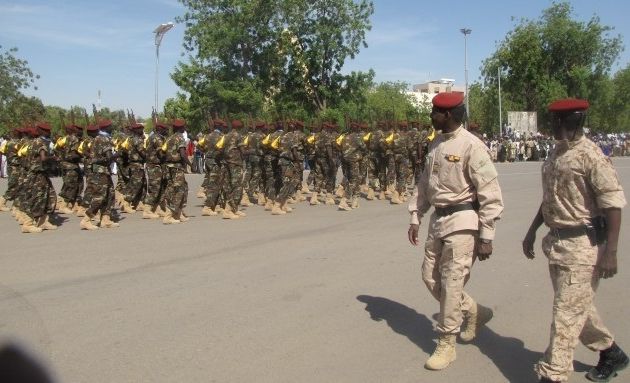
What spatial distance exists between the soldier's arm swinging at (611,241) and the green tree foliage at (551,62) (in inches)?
1792

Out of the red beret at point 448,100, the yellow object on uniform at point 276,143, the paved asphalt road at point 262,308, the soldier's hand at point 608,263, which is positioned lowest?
the paved asphalt road at point 262,308

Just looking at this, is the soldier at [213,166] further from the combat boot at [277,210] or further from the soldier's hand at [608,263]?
the soldier's hand at [608,263]

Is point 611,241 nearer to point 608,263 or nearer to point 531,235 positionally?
point 608,263

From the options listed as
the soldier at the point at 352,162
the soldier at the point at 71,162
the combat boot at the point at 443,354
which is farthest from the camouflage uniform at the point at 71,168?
the combat boot at the point at 443,354

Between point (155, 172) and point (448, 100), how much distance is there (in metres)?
8.74

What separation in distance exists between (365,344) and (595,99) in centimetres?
5150

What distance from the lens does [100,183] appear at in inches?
422

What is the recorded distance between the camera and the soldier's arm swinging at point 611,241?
141 inches

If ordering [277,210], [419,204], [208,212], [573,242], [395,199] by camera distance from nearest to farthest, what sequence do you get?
1. [573,242]
2. [419,204]
3. [208,212]
4. [277,210]
5. [395,199]

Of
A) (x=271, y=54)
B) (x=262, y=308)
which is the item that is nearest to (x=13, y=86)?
(x=271, y=54)

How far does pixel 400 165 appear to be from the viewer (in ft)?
48.0

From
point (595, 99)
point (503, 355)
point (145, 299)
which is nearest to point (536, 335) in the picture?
point (503, 355)

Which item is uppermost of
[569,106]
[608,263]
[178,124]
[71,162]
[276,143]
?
[178,124]

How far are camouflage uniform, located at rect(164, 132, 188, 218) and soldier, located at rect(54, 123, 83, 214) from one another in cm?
202
